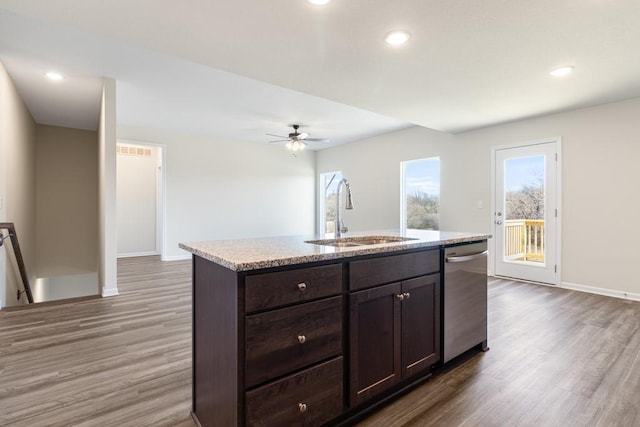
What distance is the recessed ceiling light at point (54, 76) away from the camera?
3.69 m

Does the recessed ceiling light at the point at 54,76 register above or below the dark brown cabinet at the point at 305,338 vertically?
above

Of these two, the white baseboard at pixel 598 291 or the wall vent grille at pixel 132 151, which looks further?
the wall vent grille at pixel 132 151

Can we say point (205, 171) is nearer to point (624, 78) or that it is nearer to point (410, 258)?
point (410, 258)

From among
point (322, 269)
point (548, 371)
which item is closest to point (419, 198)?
point (548, 371)

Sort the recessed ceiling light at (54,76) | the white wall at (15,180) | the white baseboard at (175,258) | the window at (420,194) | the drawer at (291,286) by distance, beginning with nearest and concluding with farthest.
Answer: the drawer at (291,286) → the white wall at (15,180) → the recessed ceiling light at (54,76) → the window at (420,194) → the white baseboard at (175,258)

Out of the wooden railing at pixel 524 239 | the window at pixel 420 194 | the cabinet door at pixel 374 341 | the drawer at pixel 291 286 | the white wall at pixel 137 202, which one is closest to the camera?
the drawer at pixel 291 286

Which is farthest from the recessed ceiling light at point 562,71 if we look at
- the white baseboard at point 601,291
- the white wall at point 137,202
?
the white wall at point 137,202

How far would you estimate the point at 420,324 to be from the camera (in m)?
1.88

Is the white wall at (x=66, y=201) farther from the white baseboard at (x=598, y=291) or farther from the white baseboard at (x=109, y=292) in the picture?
the white baseboard at (x=598, y=291)

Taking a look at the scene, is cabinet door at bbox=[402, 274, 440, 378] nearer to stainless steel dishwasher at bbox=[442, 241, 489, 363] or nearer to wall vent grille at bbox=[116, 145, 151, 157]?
stainless steel dishwasher at bbox=[442, 241, 489, 363]

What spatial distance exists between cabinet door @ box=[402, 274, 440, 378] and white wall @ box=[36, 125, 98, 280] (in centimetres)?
710

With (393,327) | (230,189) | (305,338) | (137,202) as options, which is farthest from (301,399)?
(137,202)

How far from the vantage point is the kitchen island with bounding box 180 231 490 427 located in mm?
1217

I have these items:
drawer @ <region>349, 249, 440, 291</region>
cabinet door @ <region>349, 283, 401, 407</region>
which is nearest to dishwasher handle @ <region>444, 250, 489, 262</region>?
drawer @ <region>349, 249, 440, 291</region>
